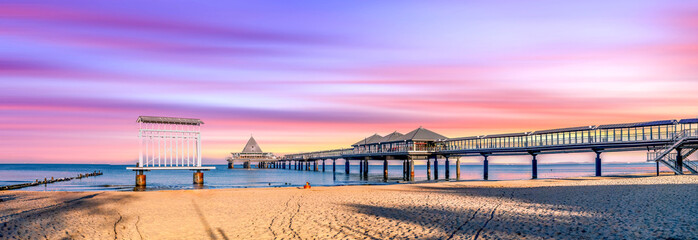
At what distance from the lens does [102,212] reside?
18.0 m

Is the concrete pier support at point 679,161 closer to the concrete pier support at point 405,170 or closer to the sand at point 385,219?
the sand at point 385,219

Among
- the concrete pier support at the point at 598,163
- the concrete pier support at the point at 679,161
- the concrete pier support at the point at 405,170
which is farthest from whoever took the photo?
the concrete pier support at the point at 405,170

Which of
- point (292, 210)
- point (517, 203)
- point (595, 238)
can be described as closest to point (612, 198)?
point (517, 203)

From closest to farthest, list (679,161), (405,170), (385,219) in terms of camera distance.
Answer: (385,219), (679,161), (405,170)

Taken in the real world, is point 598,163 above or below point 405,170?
above

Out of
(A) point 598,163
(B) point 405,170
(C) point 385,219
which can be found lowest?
(B) point 405,170

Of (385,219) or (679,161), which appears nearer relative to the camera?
(385,219)

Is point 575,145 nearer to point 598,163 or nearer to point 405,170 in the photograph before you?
point 598,163

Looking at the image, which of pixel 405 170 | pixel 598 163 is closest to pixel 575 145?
pixel 598 163

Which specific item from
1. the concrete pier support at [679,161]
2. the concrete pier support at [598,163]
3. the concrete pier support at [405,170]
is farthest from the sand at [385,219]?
the concrete pier support at [405,170]

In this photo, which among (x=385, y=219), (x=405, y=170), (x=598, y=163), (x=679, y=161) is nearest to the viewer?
(x=385, y=219)

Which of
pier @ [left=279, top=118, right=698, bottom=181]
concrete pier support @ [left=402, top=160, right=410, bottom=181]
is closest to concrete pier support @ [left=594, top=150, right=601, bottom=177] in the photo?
pier @ [left=279, top=118, right=698, bottom=181]

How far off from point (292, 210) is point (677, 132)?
104 feet

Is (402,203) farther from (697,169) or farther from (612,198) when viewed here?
(697,169)
